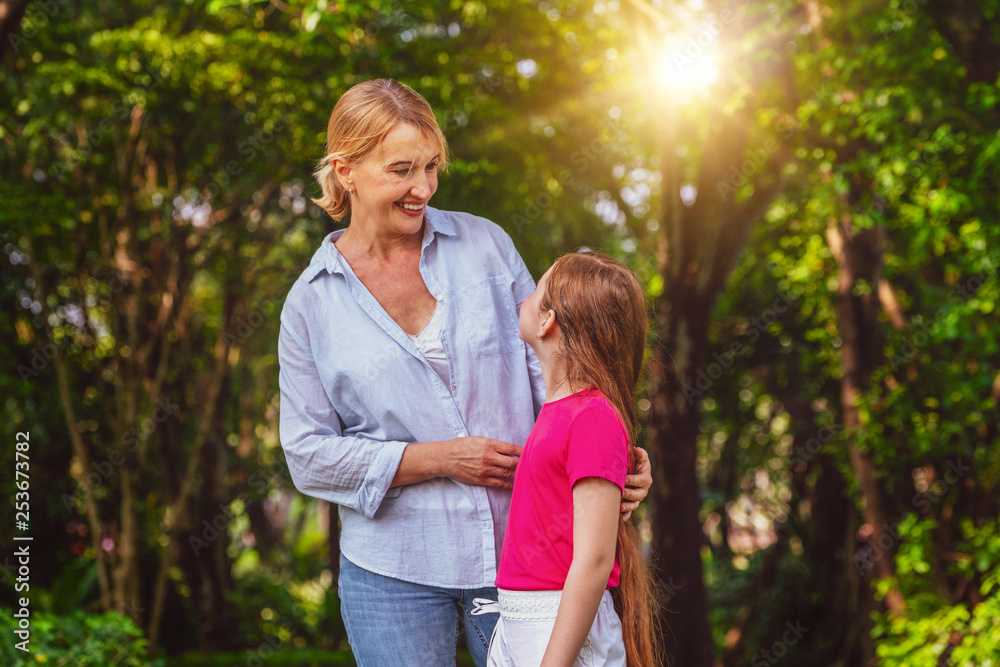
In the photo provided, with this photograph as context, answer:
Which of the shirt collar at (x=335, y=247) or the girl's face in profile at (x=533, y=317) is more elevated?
the shirt collar at (x=335, y=247)

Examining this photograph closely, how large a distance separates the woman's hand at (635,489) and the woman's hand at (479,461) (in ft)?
0.77

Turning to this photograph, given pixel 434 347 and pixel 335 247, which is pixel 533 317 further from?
pixel 335 247

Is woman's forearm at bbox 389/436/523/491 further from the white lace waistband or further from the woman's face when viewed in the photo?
the woman's face

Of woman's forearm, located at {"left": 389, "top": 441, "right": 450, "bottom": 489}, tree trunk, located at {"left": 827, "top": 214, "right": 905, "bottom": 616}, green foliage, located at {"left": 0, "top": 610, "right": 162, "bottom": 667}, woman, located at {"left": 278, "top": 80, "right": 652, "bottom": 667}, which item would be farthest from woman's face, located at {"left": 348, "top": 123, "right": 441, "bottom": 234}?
tree trunk, located at {"left": 827, "top": 214, "right": 905, "bottom": 616}

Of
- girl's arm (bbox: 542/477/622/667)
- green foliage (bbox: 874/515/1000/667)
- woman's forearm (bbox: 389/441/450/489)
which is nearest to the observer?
girl's arm (bbox: 542/477/622/667)

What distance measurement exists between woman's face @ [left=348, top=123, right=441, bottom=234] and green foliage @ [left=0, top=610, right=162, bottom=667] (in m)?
3.11

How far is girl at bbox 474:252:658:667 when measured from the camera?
142cm

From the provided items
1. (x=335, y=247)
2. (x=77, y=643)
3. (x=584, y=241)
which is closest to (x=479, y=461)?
(x=335, y=247)

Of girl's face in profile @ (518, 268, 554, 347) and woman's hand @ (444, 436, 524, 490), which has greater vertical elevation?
girl's face in profile @ (518, 268, 554, 347)

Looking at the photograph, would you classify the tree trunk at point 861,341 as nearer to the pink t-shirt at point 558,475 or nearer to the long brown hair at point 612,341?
the long brown hair at point 612,341

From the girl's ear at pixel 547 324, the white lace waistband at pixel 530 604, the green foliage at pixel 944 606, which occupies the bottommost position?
the green foliage at pixel 944 606

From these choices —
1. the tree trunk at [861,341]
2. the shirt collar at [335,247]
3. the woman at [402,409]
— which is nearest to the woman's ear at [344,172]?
the woman at [402,409]

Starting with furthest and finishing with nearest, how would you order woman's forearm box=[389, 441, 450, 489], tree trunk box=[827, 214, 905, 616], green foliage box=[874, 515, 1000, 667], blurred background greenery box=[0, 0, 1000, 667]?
tree trunk box=[827, 214, 905, 616] → blurred background greenery box=[0, 0, 1000, 667] → green foliage box=[874, 515, 1000, 667] → woman's forearm box=[389, 441, 450, 489]

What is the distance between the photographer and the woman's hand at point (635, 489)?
5.18 ft
